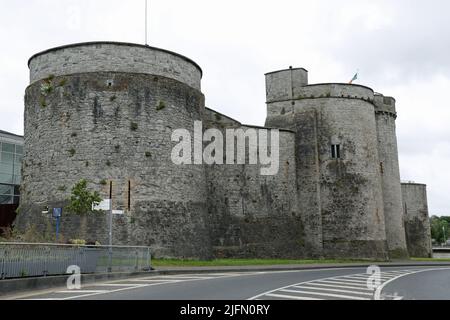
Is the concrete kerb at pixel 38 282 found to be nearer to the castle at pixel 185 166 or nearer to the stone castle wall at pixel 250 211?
→ the castle at pixel 185 166

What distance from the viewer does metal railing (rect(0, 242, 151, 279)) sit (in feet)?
40.0

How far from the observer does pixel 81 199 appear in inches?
896

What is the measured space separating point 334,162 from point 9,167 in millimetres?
23820

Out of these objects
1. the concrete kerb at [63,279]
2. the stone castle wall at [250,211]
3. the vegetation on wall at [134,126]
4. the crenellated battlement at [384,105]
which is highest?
the crenellated battlement at [384,105]

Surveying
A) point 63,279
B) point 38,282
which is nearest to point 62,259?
point 63,279

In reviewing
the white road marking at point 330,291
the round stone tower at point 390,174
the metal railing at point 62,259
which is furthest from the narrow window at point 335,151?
the white road marking at point 330,291

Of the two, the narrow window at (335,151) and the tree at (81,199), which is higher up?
the narrow window at (335,151)

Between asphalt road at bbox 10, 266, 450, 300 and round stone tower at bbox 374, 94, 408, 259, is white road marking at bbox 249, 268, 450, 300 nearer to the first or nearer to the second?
asphalt road at bbox 10, 266, 450, 300

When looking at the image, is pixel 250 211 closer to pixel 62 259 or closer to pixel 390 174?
pixel 390 174

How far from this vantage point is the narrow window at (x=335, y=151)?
35500mm

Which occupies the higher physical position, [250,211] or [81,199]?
[81,199]

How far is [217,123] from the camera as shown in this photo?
3150 cm

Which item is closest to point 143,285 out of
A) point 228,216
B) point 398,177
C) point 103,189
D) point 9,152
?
point 103,189

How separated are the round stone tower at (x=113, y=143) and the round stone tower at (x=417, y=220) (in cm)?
2503
